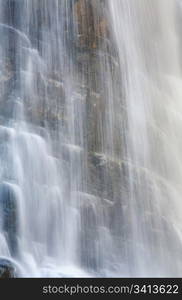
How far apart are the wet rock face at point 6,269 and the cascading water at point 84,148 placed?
55 centimetres

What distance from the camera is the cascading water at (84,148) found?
21.4 metres

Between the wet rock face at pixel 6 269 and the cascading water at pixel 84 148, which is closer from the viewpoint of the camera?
the wet rock face at pixel 6 269

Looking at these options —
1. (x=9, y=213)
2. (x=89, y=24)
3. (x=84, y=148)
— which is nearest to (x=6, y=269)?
(x=9, y=213)

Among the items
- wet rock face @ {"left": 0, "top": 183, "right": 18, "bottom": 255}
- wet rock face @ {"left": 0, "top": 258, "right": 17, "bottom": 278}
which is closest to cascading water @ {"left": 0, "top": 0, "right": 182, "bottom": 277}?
wet rock face @ {"left": 0, "top": 183, "right": 18, "bottom": 255}

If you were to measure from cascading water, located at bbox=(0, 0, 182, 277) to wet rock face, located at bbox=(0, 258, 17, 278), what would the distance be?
55 cm

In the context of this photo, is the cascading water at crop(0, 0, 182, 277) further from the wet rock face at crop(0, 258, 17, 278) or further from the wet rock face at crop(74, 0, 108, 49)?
the wet rock face at crop(0, 258, 17, 278)

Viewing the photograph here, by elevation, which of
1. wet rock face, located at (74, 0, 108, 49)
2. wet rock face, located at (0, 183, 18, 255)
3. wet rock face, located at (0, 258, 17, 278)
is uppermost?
wet rock face, located at (74, 0, 108, 49)

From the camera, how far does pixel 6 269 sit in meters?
17.2

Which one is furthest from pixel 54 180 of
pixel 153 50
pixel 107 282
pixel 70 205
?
Answer: pixel 153 50

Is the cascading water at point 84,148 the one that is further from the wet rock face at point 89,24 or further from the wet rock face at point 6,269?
the wet rock face at point 6,269

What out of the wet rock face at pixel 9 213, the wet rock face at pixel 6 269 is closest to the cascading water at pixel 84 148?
the wet rock face at pixel 9 213

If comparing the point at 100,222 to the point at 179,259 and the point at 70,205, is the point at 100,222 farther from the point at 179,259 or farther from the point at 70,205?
the point at 179,259

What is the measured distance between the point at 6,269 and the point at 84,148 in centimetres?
816

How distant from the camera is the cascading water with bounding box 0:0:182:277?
21.4 metres
